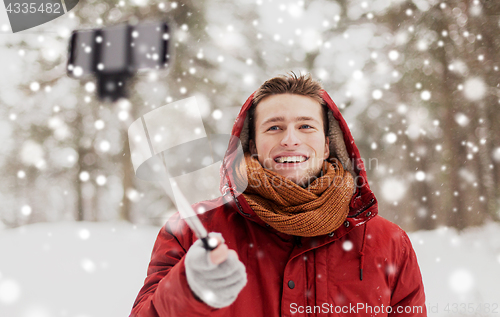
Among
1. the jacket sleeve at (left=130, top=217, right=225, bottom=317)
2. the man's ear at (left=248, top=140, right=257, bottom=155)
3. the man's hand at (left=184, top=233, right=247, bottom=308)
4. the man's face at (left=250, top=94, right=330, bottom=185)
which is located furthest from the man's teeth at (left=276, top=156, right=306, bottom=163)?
the man's hand at (left=184, top=233, right=247, bottom=308)

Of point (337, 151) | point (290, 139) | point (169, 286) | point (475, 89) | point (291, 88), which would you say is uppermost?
point (475, 89)

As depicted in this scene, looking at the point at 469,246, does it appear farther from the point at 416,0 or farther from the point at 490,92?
the point at 416,0

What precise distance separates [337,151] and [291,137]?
507 mm

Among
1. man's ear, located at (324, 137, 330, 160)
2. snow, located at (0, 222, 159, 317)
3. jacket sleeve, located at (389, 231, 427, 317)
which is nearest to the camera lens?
jacket sleeve, located at (389, 231, 427, 317)

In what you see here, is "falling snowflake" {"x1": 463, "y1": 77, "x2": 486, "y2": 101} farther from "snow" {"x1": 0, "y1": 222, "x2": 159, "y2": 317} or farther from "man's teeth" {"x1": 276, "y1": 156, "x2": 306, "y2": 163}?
"snow" {"x1": 0, "y1": 222, "x2": 159, "y2": 317}

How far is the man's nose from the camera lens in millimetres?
1758

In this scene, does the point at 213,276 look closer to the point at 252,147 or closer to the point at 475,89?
the point at 252,147

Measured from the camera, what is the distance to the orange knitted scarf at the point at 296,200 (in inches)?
61.2

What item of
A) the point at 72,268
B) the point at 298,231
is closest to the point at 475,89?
the point at 298,231

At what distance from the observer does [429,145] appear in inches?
191

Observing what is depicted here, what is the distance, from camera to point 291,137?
1.77 m

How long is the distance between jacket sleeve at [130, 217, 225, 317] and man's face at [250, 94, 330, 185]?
680mm

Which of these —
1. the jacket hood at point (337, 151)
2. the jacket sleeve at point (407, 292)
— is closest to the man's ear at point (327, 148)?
the jacket hood at point (337, 151)

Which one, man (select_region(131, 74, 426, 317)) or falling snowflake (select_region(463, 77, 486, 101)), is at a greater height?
falling snowflake (select_region(463, 77, 486, 101))
